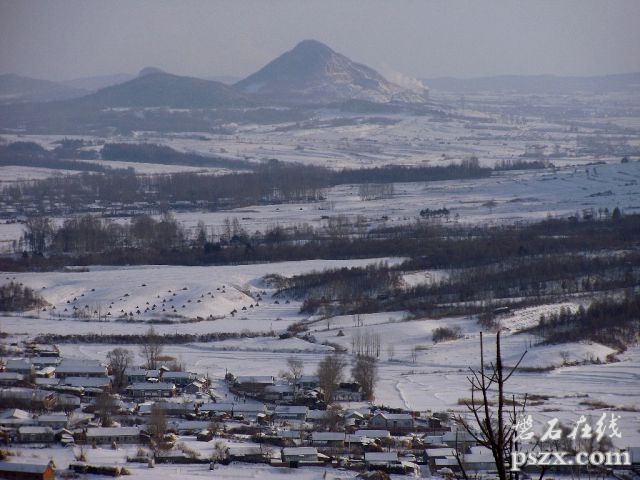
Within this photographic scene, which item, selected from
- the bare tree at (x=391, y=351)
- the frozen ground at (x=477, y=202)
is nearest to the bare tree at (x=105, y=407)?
the bare tree at (x=391, y=351)

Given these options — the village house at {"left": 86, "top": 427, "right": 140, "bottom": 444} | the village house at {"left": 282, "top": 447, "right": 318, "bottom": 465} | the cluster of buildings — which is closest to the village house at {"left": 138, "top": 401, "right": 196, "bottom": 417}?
the cluster of buildings

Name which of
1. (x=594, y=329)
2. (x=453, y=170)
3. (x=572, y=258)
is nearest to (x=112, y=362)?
(x=594, y=329)

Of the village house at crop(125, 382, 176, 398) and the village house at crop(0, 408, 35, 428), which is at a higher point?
the village house at crop(0, 408, 35, 428)

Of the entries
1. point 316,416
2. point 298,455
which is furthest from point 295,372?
point 298,455

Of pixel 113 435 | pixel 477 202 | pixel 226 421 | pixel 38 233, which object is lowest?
pixel 226 421

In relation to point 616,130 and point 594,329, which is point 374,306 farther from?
point 616,130

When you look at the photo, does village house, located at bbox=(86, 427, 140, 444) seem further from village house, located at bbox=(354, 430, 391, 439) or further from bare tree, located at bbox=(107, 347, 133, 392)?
bare tree, located at bbox=(107, 347, 133, 392)

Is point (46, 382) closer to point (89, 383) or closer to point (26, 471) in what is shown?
point (89, 383)
